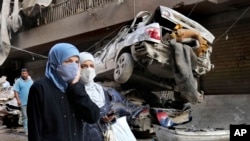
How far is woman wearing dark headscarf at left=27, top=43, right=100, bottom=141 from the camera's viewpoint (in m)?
2.77

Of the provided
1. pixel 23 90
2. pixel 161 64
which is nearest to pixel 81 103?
pixel 161 64

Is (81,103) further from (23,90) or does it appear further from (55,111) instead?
(23,90)

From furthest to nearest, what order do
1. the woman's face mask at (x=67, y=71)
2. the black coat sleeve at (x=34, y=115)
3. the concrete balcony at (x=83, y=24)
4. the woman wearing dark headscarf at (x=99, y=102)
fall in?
the concrete balcony at (x=83, y=24) → the woman wearing dark headscarf at (x=99, y=102) → the woman's face mask at (x=67, y=71) → the black coat sleeve at (x=34, y=115)

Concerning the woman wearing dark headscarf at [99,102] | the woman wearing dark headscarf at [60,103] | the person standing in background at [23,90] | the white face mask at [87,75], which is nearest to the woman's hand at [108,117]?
the woman wearing dark headscarf at [99,102]

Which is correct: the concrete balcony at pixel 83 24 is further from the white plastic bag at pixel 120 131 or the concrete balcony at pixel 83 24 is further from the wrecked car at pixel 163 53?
the white plastic bag at pixel 120 131

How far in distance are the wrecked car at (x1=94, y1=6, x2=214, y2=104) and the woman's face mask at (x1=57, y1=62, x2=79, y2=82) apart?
410 cm

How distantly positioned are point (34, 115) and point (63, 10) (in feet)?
47.4

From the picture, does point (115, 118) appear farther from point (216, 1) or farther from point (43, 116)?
point (216, 1)

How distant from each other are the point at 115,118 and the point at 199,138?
2034 millimetres

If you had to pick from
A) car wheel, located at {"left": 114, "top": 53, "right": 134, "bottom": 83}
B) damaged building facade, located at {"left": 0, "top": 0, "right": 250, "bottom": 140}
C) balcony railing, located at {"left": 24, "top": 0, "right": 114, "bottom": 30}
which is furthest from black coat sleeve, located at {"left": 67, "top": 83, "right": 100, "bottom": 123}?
balcony railing, located at {"left": 24, "top": 0, "right": 114, "bottom": 30}

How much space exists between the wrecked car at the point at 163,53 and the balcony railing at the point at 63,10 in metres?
6.06

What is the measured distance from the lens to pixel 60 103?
9.37ft

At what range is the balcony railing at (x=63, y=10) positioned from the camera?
1466cm

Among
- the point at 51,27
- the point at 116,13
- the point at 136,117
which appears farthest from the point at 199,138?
the point at 51,27
